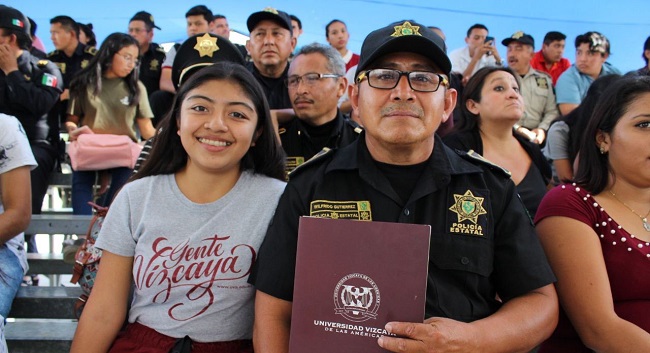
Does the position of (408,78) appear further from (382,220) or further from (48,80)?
(48,80)

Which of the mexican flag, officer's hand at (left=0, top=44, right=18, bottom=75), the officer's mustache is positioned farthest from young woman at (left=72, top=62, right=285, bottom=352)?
the mexican flag

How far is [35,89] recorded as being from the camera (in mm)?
4117

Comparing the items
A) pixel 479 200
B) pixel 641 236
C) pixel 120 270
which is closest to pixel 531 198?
pixel 641 236

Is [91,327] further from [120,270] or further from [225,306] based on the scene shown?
[225,306]

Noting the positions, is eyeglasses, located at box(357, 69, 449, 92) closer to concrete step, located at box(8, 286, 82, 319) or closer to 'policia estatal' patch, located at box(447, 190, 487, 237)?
'policia estatal' patch, located at box(447, 190, 487, 237)

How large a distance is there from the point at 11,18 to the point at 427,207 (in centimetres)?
329

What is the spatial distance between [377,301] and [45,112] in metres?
3.64

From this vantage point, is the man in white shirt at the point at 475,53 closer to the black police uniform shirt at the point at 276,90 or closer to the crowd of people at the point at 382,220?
the black police uniform shirt at the point at 276,90

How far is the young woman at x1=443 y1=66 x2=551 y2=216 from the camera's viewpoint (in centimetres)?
348

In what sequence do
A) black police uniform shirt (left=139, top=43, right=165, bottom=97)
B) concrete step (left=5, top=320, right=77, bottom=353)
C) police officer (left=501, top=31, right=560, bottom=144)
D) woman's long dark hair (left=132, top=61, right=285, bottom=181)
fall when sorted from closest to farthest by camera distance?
woman's long dark hair (left=132, top=61, right=285, bottom=181)
concrete step (left=5, top=320, right=77, bottom=353)
black police uniform shirt (left=139, top=43, right=165, bottom=97)
police officer (left=501, top=31, right=560, bottom=144)

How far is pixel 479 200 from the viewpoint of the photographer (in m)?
1.85

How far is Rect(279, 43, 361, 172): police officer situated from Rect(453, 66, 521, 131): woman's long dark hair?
2.85 ft

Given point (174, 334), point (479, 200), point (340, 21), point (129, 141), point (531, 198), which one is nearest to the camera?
point (479, 200)

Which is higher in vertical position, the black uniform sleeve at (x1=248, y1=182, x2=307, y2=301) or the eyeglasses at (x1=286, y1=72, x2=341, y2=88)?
the eyeglasses at (x1=286, y1=72, x2=341, y2=88)
